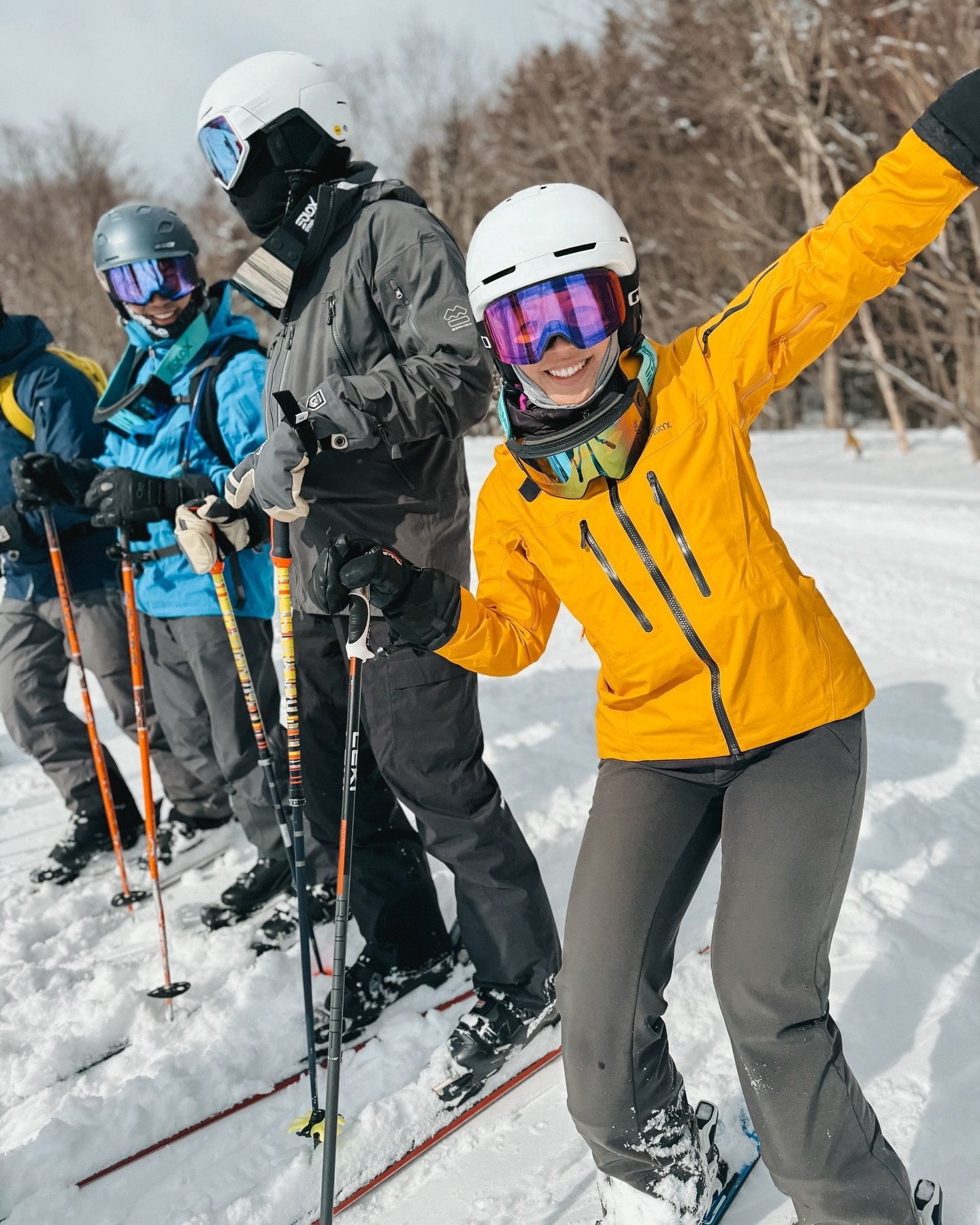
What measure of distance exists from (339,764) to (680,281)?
2142cm

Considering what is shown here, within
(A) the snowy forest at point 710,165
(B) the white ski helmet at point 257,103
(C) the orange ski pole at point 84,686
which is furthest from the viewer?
(A) the snowy forest at point 710,165

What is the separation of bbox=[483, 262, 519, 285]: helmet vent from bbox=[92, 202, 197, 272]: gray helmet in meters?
2.04

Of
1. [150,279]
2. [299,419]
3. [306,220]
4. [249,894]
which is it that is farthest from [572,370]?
[249,894]

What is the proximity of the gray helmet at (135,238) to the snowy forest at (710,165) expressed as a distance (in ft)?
31.5

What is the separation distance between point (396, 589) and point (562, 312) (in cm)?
69

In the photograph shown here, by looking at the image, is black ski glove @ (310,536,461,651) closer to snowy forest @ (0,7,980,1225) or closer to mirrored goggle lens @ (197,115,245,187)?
snowy forest @ (0,7,980,1225)

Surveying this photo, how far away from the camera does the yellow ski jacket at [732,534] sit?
1.93 m

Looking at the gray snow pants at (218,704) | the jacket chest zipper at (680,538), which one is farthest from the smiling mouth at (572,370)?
the gray snow pants at (218,704)

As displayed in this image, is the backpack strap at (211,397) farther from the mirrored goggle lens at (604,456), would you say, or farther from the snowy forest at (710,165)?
the snowy forest at (710,165)

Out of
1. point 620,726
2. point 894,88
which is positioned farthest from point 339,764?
point 894,88

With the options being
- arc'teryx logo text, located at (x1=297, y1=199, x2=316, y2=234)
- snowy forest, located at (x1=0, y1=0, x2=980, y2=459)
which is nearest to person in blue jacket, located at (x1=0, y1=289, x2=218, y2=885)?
arc'teryx logo text, located at (x1=297, y1=199, x2=316, y2=234)

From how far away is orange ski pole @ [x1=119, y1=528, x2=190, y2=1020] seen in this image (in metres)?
3.23

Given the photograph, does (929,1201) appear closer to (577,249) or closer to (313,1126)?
(313,1126)

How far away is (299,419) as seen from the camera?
7.62 ft
